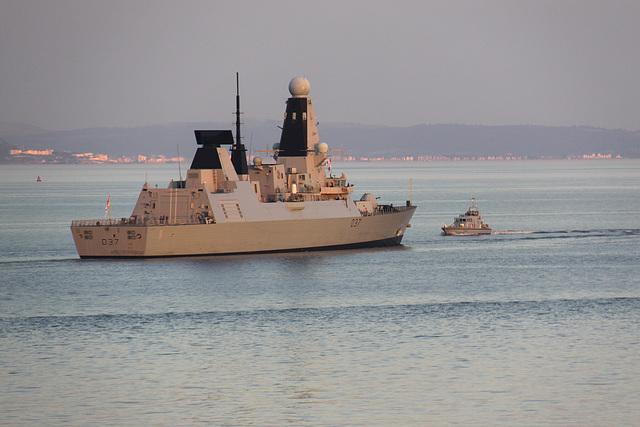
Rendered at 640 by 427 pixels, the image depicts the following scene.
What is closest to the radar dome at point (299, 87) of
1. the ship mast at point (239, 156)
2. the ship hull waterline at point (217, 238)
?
the ship mast at point (239, 156)

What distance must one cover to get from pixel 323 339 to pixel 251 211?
68.8ft

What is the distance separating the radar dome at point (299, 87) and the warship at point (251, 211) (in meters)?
0.06

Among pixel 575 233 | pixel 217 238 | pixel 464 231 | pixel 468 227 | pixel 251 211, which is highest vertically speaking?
pixel 251 211

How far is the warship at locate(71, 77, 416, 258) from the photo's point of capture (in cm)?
4694

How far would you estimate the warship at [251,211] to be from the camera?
4694cm

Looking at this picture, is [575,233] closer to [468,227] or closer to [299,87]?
[468,227]

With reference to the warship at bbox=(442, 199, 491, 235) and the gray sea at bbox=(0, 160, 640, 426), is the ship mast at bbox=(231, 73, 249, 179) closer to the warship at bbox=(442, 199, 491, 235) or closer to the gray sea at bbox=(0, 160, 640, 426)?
the gray sea at bbox=(0, 160, 640, 426)

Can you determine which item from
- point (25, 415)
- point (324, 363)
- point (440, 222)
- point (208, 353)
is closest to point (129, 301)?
point (208, 353)

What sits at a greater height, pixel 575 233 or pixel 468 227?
pixel 468 227

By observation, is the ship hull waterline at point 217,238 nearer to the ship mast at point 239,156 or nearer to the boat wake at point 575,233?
the ship mast at point 239,156

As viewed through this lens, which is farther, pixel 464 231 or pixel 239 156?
pixel 464 231

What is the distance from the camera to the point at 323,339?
28.7m

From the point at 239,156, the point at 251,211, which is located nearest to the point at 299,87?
the point at 239,156

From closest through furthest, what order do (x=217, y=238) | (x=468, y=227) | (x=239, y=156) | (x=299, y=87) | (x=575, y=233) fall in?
(x=217, y=238) → (x=239, y=156) → (x=299, y=87) → (x=468, y=227) → (x=575, y=233)
